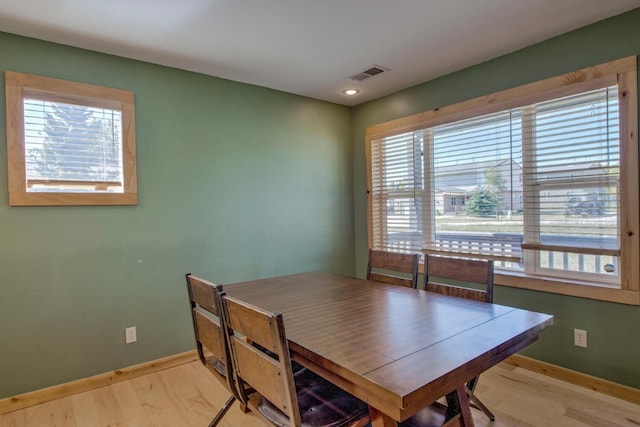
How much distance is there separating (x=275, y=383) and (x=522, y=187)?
7.59ft

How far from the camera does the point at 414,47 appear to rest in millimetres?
2545

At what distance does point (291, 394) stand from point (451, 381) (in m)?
0.51

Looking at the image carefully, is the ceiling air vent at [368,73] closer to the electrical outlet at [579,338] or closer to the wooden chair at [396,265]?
the wooden chair at [396,265]

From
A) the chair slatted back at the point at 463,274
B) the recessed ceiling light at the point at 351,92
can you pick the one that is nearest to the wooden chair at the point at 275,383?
the chair slatted back at the point at 463,274

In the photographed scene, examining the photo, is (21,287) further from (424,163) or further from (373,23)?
(424,163)

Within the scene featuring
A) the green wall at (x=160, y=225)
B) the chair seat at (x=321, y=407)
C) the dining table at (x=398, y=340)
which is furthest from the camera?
the green wall at (x=160, y=225)

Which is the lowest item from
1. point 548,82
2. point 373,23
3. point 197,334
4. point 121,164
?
point 197,334

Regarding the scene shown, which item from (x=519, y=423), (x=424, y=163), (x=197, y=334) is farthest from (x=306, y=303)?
(x=424, y=163)

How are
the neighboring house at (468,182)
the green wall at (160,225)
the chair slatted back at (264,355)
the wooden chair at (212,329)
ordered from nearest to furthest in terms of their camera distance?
the chair slatted back at (264,355) → the wooden chair at (212,329) → the green wall at (160,225) → the neighboring house at (468,182)

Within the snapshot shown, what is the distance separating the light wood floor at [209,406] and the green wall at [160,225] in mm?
218

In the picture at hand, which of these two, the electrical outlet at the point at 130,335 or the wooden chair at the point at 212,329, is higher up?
the wooden chair at the point at 212,329

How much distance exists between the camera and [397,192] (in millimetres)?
3643

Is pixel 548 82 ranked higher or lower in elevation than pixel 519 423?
higher

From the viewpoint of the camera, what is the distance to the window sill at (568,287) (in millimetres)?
2176
